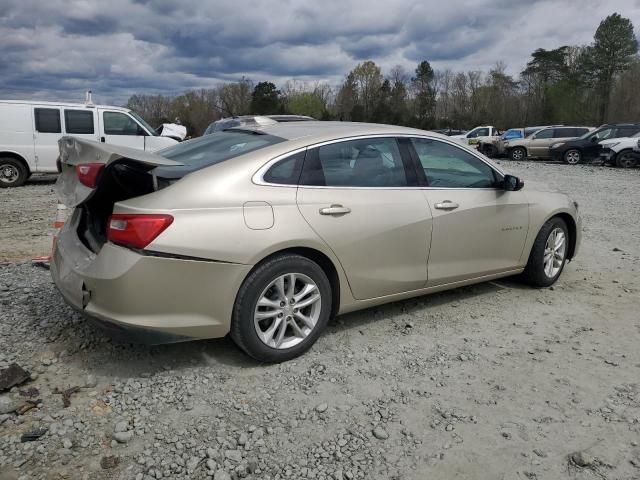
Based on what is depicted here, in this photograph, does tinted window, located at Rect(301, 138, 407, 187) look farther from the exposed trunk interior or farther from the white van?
the white van

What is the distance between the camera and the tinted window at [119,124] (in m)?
13.0

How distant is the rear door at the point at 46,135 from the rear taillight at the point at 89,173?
34.8 feet

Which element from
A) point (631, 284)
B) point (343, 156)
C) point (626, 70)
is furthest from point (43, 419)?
point (626, 70)

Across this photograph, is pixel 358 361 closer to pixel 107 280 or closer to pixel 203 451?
pixel 203 451

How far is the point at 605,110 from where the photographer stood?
56031 mm

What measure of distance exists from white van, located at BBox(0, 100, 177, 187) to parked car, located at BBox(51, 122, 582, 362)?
9655 mm

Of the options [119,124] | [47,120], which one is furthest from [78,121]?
[119,124]

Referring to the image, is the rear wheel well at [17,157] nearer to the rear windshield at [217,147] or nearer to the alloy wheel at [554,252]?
the rear windshield at [217,147]

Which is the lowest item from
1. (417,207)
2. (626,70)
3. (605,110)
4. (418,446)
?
(418,446)

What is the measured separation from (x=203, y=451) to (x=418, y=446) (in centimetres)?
109

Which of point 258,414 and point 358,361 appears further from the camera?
point 358,361

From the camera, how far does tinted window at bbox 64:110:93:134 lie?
12656 millimetres

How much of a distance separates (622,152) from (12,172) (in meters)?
A: 19.6

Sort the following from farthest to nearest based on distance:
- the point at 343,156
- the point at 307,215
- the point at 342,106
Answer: the point at 342,106
the point at 343,156
the point at 307,215
